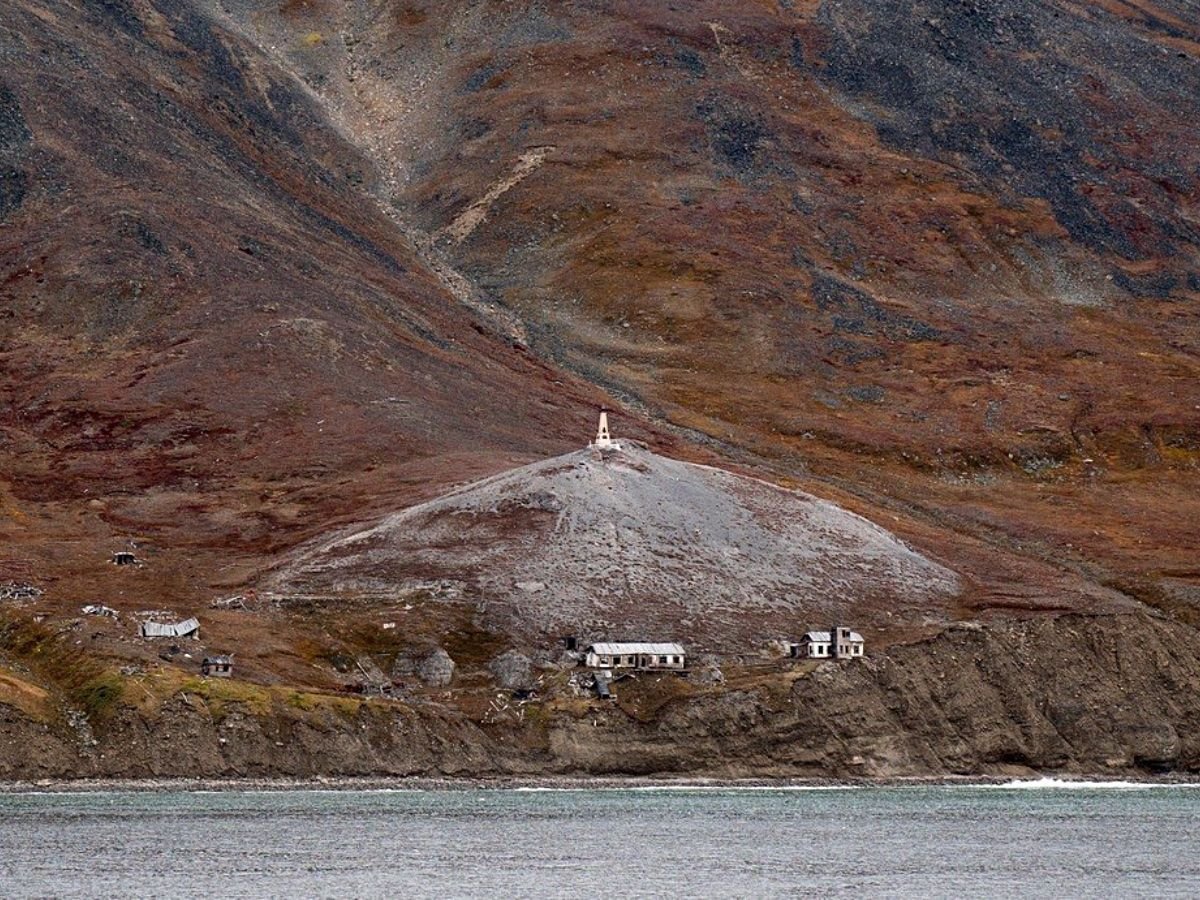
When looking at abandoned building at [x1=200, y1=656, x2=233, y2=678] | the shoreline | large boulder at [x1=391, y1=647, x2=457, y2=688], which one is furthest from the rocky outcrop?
abandoned building at [x1=200, y1=656, x2=233, y2=678]

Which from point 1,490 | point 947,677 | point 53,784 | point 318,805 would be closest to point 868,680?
point 947,677

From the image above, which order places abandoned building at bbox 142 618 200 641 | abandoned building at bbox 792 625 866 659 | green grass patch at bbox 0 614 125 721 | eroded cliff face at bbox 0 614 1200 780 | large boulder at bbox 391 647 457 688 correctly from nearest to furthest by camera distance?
eroded cliff face at bbox 0 614 1200 780
green grass patch at bbox 0 614 125 721
abandoned building at bbox 142 618 200 641
large boulder at bbox 391 647 457 688
abandoned building at bbox 792 625 866 659

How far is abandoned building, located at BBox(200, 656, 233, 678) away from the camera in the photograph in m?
127

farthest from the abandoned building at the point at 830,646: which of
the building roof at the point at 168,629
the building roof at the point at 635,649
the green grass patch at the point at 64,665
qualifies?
the green grass patch at the point at 64,665

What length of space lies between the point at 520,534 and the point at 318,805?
117 ft

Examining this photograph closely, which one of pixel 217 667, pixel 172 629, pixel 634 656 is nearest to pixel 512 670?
pixel 634 656

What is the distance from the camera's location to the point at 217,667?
12788cm

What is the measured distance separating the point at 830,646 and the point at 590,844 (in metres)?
39.4

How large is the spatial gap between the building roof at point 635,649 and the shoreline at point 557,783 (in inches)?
355

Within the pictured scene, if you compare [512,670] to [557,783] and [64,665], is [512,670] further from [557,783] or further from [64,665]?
[64,665]

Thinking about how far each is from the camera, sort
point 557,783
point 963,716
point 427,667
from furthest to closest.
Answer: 1. point 963,716
2. point 427,667
3. point 557,783

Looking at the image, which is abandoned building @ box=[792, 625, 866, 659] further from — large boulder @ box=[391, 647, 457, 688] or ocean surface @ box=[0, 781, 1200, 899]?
large boulder @ box=[391, 647, 457, 688]

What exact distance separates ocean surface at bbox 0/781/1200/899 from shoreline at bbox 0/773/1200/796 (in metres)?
0.66

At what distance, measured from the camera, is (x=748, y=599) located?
5758 inches
